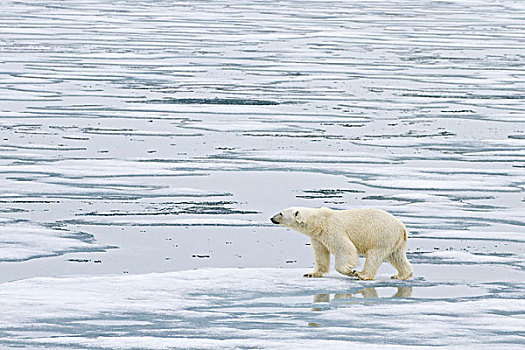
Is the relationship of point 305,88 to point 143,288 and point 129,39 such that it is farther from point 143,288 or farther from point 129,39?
point 143,288

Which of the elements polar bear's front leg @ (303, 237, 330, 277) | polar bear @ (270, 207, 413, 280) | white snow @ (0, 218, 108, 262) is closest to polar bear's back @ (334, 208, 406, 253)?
polar bear @ (270, 207, 413, 280)

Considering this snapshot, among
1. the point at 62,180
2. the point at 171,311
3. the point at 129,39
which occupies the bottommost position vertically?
the point at 171,311

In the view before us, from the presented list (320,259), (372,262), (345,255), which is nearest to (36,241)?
(320,259)

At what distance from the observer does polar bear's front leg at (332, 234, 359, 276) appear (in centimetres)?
530

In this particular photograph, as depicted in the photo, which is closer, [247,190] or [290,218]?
[290,218]

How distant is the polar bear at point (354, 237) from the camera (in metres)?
5.30

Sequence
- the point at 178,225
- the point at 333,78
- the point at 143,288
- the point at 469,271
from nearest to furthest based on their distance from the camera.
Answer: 1. the point at 143,288
2. the point at 469,271
3. the point at 178,225
4. the point at 333,78

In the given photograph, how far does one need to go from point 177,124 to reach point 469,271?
5703 mm

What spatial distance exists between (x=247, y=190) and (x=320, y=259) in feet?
7.55

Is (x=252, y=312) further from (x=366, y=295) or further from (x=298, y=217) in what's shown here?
(x=298, y=217)

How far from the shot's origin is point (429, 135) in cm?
1030

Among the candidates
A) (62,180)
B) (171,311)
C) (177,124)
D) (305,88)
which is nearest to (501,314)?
(171,311)

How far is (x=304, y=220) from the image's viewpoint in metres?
5.39

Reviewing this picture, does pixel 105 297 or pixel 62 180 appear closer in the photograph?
pixel 105 297
